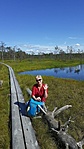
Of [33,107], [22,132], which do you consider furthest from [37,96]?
[22,132]

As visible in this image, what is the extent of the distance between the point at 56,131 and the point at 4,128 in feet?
5.76

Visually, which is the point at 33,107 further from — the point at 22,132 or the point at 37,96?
the point at 22,132

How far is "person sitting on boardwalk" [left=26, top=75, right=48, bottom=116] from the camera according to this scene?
7164 mm

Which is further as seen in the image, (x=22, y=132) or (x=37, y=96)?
(x=37, y=96)

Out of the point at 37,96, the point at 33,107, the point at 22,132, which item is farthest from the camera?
the point at 37,96

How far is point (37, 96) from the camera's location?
24.8 ft

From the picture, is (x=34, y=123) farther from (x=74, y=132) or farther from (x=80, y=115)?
(x=80, y=115)

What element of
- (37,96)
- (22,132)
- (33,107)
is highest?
(37,96)

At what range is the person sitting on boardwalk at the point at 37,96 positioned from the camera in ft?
23.5

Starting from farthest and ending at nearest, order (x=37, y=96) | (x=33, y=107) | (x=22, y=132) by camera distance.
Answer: (x=37, y=96) → (x=33, y=107) → (x=22, y=132)

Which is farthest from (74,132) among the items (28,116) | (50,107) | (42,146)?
(50,107)

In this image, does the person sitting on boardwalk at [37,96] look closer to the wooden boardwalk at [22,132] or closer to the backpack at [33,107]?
the backpack at [33,107]

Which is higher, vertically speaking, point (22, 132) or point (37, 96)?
point (37, 96)

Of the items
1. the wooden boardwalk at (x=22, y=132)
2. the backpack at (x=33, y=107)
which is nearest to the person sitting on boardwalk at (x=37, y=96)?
the backpack at (x=33, y=107)
